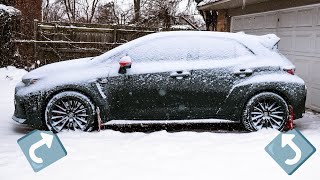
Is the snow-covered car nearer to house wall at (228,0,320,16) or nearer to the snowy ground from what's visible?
the snowy ground

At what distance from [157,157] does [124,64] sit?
1854mm

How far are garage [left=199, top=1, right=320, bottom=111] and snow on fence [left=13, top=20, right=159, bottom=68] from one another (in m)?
5.61

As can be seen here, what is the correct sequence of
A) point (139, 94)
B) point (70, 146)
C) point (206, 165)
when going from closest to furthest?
point (206, 165) → point (70, 146) → point (139, 94)

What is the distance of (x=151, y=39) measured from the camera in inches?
239

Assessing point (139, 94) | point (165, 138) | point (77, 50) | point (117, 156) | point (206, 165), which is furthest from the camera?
point (77, 50)

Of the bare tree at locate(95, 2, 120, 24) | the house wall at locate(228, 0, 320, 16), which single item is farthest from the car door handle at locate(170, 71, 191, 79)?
the bare tree at locate(95, 2, 120, 24)

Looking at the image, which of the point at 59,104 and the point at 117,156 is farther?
the point at 59,104

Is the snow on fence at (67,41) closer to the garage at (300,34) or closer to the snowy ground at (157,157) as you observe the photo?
the garage at (300,34)

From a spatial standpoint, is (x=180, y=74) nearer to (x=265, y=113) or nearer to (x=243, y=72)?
(x=243, y=72)

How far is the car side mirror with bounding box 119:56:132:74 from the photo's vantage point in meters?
5.74

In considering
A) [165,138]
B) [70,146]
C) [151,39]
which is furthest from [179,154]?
[151,39]

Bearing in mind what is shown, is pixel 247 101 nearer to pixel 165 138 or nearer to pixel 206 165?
pixel 165 138

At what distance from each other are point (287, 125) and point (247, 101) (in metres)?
0.73

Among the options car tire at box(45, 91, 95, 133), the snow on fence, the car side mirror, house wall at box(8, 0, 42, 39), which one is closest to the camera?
car tire at box(45, 91, 95, 133)
